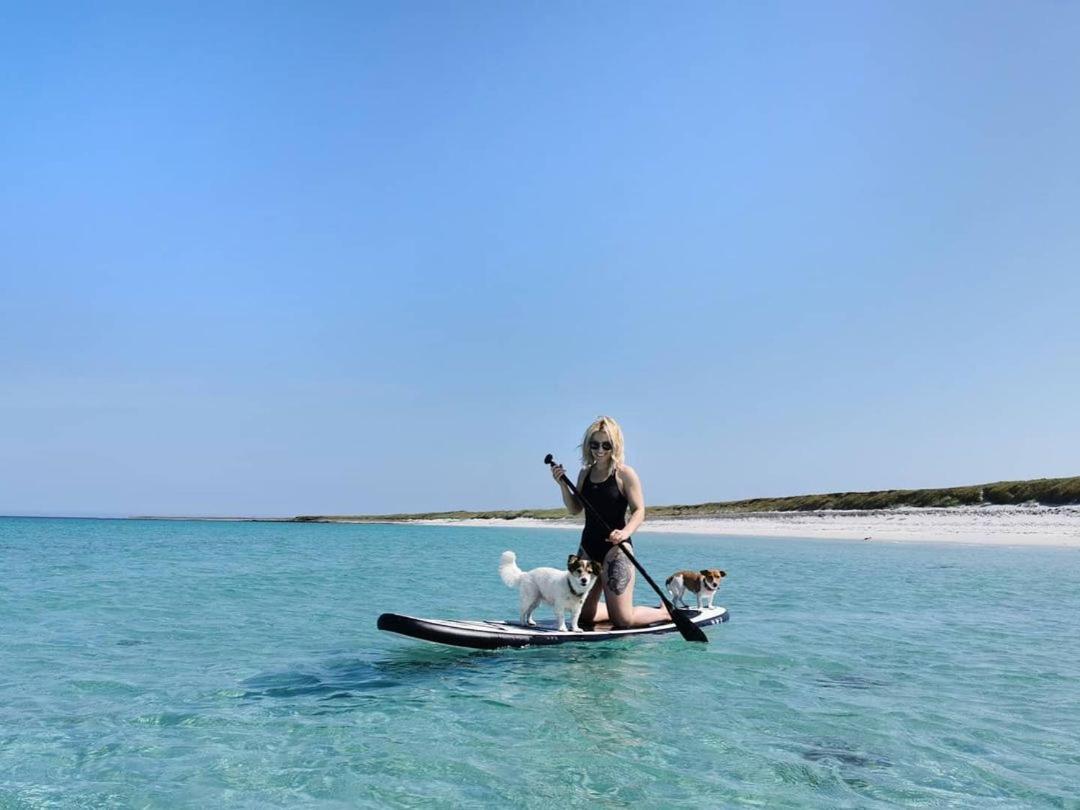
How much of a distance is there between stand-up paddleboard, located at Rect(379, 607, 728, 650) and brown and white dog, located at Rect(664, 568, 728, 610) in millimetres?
2682

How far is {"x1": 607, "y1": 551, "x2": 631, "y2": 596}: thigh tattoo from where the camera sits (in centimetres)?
945

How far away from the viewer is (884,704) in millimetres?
6566

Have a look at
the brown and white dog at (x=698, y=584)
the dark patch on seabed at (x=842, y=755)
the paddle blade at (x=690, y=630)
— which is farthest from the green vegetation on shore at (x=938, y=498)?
the dark patch on seabed at (x=842, y=755)

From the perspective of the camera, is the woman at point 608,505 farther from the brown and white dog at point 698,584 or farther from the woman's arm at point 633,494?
the brown and white dog at point 698,584

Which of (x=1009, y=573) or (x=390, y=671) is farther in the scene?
(x=1009, y=573)

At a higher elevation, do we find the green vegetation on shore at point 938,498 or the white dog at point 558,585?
the green vegetation on shore at point 938,498

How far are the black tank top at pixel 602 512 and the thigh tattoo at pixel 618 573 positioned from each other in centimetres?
17

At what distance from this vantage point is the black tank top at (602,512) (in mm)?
9305

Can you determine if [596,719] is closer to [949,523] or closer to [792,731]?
[792,731]

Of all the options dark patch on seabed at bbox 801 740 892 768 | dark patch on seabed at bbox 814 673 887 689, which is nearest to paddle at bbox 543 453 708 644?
dark patch on seabed at bbox 814 673 887 689

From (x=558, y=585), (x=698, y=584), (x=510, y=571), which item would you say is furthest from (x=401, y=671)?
(x=698, y=584)

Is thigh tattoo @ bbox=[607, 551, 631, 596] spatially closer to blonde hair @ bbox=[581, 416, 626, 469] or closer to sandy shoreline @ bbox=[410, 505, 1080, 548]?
blonde hair @ bbox=[581, 416, 626, 469]

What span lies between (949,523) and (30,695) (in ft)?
144

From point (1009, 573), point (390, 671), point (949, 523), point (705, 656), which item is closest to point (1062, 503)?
point (949, 523)
